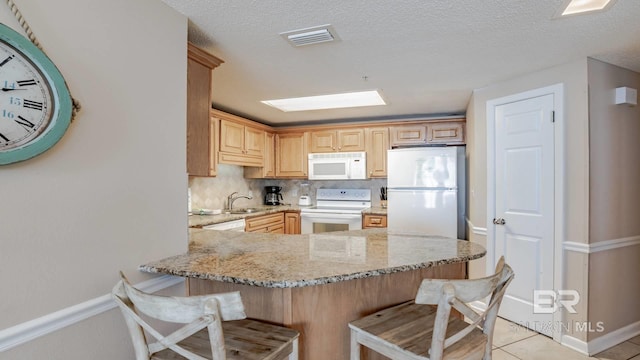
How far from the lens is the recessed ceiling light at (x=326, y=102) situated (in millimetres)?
3641

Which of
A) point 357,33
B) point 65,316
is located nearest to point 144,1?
point 357,33

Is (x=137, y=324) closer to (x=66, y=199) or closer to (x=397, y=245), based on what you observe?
(x=66, y=199)

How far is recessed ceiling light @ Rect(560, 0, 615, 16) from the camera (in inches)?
65.1

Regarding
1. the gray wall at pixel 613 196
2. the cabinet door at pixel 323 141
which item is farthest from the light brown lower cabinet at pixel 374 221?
the gray wall at pixel 613 196

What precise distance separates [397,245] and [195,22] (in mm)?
1655

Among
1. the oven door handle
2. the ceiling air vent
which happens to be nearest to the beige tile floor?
the oven door handle

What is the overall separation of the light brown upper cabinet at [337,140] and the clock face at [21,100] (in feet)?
12.3

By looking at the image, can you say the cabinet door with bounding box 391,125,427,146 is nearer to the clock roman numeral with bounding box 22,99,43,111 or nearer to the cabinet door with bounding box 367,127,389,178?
the cabinet door with bounding box 367,127,389,178

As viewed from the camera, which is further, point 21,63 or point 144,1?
point 144,1

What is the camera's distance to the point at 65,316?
1155mm

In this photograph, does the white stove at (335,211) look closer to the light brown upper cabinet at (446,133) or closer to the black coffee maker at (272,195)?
the black coffee maker at (272,195)

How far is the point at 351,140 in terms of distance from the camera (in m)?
4.61

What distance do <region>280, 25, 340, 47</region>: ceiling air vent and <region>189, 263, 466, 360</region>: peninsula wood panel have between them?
4.55ft

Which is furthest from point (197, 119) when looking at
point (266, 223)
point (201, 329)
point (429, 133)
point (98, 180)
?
point (429, 133)
